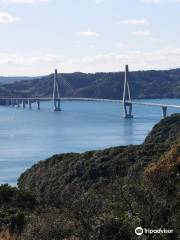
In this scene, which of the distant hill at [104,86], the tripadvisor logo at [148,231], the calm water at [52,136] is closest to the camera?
the tripadvisor logo at [148,231]

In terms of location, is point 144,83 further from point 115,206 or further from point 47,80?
point 115,206

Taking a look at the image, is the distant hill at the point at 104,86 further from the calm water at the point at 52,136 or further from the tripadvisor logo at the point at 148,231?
the tripadvisor logo at the point at 148,231

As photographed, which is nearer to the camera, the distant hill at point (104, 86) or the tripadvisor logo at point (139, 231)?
the tripadvisor logo at point (139, 231)

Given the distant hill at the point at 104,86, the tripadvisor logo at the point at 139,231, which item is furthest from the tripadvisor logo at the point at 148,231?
the distant hill at the point at 104,86

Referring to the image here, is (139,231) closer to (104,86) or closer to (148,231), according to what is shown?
(148,231)

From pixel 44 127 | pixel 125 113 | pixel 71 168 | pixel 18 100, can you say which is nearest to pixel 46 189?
pixel 71 168

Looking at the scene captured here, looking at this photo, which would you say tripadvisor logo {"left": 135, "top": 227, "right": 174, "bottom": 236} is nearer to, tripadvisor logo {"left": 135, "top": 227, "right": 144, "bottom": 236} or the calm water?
tripadvisor logo {"left": 135, "top": 227, "right": 144, "bottom": 236}

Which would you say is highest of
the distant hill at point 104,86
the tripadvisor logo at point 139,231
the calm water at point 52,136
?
the tripadvisor logo at point 139,231

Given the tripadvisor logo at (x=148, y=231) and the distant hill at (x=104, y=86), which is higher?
the tripadvisor logo at (x=148, y=231)
